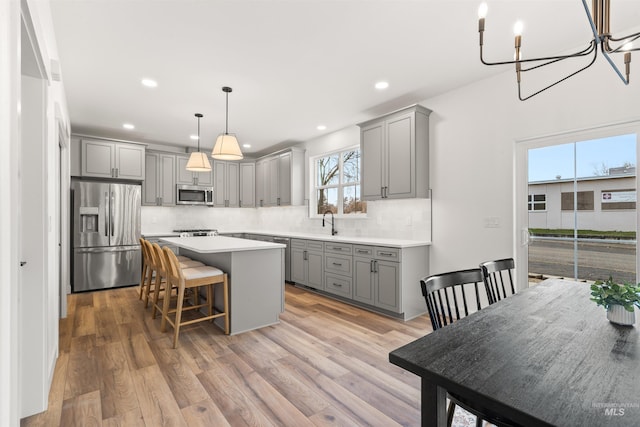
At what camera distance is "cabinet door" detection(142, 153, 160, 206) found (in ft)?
18.8

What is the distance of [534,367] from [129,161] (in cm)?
603

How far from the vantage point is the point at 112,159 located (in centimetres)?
520

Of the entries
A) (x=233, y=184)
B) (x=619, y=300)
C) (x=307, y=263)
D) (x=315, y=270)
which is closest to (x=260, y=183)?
(x=233, y=184)

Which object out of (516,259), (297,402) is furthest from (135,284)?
(516,259)

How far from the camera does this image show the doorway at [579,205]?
100 inches

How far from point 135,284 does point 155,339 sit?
2.70 metres

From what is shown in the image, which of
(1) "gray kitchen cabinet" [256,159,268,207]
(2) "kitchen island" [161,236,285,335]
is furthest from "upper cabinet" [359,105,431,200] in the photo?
(1) "gray kitchen cabinet" [256,159,268,207]

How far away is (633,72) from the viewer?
95.7 inches

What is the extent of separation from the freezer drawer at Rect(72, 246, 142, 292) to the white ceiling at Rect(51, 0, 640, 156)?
2136mm

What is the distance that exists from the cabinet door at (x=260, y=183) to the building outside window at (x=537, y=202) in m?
4.74

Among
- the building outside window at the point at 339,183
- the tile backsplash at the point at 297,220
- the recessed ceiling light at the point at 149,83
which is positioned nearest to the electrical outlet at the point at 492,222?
the tile backsplash at the point at 297,220

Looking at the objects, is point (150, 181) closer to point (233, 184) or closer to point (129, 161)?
point (129, 161)

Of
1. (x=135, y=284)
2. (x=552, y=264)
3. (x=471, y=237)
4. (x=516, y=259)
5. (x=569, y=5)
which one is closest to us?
(x=569, y=5)

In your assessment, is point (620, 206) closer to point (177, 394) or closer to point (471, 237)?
point (471, 237)
